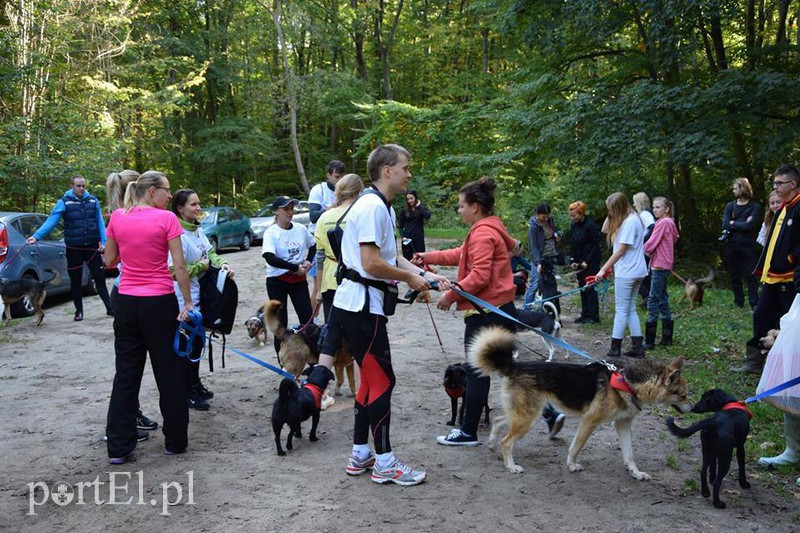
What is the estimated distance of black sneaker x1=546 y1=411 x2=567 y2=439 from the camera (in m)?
4.86

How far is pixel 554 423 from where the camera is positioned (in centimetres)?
489

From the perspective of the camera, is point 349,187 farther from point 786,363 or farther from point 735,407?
point 786,363

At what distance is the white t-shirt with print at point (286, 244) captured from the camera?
20.2ft

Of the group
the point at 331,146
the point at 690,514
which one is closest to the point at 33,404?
the point at 690,514

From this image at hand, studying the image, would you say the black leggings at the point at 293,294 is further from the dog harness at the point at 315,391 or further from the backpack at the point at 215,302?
the dog harness at the point at 315,391

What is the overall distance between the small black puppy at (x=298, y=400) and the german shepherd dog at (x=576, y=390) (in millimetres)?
1065

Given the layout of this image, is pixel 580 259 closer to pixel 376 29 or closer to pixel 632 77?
pixel 632 77

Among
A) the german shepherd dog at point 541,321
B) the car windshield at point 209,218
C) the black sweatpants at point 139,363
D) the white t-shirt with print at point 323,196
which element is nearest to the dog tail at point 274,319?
the black sweatpants at point 139,363

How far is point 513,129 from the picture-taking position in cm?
1388

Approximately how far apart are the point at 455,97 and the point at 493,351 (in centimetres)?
2769

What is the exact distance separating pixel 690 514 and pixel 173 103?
23425 mm

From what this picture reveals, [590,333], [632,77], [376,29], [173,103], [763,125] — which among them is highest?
[376,29]

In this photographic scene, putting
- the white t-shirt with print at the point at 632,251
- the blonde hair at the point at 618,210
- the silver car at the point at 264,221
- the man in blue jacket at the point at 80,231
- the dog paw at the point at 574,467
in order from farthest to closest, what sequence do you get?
the silver car at the point at 264,221, the man in blue jacket at the point at 80,231, the blonde hair at the point at 618,210, the white t-shirt with print at the point at 632,251, the dog paw at the point at 574,467

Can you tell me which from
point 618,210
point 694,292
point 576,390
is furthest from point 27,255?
point 694,292
